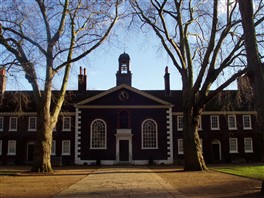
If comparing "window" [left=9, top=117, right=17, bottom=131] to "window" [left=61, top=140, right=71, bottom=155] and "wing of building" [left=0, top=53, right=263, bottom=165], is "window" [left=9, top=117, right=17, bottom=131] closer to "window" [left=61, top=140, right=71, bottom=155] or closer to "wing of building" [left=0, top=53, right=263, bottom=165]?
"wing of building" [left=0, top=53, right=263, bottom=165]

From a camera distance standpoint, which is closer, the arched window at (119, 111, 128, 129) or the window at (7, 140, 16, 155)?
the arched window at (119, 111, 128, 129)

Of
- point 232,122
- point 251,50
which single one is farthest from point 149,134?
point 251,50

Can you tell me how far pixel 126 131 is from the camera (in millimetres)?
38219

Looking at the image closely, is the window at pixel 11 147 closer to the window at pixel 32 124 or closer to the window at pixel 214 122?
the window at pixel 32 124

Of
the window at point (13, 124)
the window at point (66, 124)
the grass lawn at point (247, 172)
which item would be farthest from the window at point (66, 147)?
the grass lawn at point (247, 172)

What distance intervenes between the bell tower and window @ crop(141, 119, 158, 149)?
5.35 metres

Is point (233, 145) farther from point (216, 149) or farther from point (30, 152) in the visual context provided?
point (30, 152)

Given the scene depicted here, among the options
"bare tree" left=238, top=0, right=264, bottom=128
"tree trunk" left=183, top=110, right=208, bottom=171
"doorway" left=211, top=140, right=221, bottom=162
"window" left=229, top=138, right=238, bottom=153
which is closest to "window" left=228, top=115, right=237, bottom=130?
"window" left=229, top=138, right=238, bottom=153

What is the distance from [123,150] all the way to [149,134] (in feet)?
11.5

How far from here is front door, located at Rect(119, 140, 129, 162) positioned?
37750 mm

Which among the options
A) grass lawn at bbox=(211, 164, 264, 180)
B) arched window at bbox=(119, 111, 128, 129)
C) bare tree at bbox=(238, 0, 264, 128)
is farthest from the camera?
arched window at bbox=(119, 111, 128, 129)

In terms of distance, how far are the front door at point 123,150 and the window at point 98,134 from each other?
1917 millimetres

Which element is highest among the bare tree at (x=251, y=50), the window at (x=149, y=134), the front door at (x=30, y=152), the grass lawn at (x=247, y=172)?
the bare tree at (x=251, y=50)

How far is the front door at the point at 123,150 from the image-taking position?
37.8 metres
